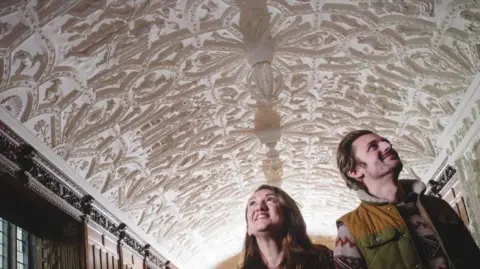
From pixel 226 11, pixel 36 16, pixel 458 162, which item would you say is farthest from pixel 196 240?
pixel 36 16

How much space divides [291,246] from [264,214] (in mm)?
186

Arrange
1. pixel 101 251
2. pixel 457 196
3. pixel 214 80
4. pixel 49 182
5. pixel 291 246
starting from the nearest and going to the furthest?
pixel 291 246 → pixel 49 182 → pixel 214 80 → pixel 101 251 → pixel 457 196

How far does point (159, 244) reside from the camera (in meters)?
14.6

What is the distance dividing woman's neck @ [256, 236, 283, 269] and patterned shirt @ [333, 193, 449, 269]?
0.87ft

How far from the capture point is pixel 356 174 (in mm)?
2717

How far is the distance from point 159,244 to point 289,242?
1228 cm

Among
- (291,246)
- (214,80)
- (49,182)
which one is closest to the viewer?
(291,246)

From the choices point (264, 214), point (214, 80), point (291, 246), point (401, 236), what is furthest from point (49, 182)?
point (401, 236)

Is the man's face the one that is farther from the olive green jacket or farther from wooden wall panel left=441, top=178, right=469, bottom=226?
wooden wall panel left=441, top=178, right=469, bottom=226

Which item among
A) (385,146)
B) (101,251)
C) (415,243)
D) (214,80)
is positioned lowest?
(415,243)

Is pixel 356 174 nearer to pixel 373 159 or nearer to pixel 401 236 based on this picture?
pixel 373 159

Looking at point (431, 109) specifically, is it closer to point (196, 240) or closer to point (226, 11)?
point (226, 11)

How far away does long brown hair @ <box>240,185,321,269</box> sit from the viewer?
8.65 feet

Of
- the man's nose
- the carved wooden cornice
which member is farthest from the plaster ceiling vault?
the man's nose
